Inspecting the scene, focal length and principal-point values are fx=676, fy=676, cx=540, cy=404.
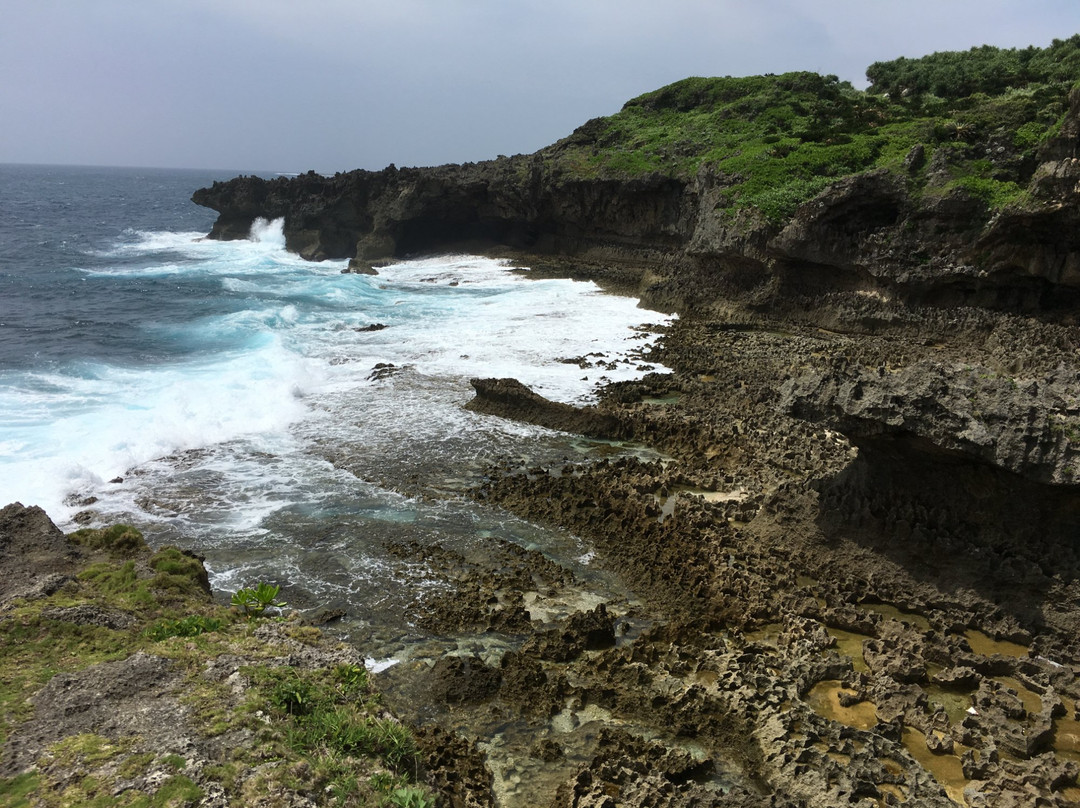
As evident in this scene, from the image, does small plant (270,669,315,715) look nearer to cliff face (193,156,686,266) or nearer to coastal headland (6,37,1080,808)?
coastal headland (6,37,1080,808)

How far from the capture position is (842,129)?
40.4 m

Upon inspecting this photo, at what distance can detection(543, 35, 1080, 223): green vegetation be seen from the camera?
29.1 m

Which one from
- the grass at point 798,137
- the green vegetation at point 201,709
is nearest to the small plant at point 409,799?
the green vegetation at point 201,709

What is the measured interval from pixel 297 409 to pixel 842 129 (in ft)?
117

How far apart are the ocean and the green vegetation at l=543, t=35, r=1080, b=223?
10394mm

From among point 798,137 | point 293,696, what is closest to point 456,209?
point 798,137

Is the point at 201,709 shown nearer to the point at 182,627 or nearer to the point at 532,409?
the point at 182,627

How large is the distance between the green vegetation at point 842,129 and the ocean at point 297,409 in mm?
10394

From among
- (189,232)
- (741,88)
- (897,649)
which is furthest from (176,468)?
(189,232)

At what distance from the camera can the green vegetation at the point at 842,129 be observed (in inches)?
1145

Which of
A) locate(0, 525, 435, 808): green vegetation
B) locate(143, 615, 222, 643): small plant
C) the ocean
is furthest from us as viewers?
the ocean

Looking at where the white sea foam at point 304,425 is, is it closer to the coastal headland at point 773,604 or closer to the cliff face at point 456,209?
the coastal headland at point 773,604

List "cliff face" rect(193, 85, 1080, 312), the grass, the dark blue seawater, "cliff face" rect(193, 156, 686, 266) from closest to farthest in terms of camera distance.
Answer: "cliff face" rect(193, 85, 1080, 312) < the grass < the dark blue seawater < "cliff face" rect(193, 156, 686, 266)

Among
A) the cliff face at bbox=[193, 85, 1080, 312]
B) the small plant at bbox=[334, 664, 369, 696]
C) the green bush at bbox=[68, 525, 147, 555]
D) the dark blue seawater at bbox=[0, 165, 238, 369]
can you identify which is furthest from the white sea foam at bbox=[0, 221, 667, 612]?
the cliff face at bbox=[193, 85, 1080, 312]
